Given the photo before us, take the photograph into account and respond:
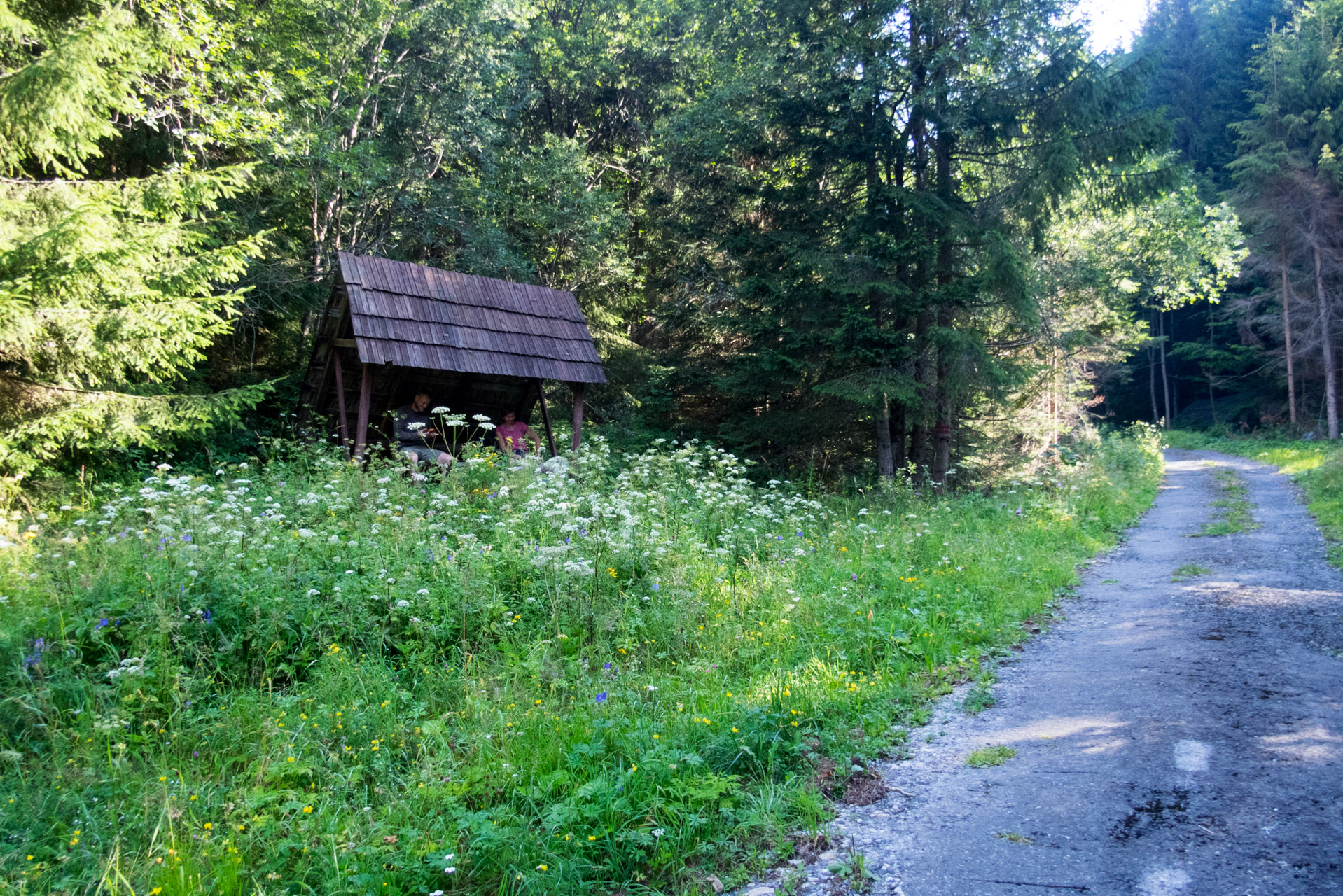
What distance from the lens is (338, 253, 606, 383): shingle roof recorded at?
34.0ft

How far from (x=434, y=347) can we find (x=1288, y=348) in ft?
107

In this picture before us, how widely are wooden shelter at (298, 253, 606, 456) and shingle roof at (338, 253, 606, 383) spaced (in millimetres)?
15

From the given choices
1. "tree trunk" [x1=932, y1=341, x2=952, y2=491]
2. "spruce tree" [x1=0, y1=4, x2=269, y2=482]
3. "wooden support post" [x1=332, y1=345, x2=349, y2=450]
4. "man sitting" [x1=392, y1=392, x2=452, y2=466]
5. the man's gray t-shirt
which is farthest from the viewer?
"tree trunk" [x1=932, y1=341, x2=952, y2=491]

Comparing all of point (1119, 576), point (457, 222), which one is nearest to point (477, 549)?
point (1119, 576)

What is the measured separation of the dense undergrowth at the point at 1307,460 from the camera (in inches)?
429

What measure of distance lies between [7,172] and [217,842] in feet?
31.6

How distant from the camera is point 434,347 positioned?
35.5 ft

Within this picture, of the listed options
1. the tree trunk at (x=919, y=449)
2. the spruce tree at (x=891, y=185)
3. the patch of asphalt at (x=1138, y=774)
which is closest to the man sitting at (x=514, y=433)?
the spruce tree at (x=891, y=185)

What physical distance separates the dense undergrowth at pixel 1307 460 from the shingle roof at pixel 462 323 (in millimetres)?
10534

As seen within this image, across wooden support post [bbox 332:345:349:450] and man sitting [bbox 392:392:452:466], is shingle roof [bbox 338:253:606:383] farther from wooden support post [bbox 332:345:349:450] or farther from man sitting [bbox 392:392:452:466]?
wooden support post [bbox 332:345:349:450]

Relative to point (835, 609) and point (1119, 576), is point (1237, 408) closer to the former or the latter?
point (1119, 576)

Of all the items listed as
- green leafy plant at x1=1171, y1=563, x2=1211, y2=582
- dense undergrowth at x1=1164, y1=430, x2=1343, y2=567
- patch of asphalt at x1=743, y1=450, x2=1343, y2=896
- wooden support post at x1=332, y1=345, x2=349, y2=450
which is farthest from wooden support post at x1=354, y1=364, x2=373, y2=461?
dense undergrowth at x1=1164, y1=430, x2=1343, y2=567

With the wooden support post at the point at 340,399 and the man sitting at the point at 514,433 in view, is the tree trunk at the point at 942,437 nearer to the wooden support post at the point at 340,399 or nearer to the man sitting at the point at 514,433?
the man sitting at the point at 514,433

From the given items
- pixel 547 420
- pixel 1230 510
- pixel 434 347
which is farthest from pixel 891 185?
pixel 434 347
